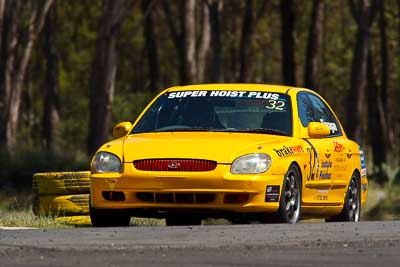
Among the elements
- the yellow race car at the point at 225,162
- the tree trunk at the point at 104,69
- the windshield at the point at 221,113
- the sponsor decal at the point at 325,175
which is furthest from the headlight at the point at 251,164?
the tree trunk at the point at 104,69

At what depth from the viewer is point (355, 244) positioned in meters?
9.95

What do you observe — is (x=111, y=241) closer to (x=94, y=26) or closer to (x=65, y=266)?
(x=65, y=266)

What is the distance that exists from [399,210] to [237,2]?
2853cm

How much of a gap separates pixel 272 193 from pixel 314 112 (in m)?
2.09

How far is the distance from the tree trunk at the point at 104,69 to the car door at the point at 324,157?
49.3 feet

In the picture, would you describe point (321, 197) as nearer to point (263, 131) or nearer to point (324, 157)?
point (324, 157)

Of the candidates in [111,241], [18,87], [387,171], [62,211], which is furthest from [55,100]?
[111,241]

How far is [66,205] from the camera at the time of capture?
1462cm

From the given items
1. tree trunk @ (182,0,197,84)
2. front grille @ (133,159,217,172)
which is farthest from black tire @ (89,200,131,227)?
tree trunk @ (182,0,197,84)

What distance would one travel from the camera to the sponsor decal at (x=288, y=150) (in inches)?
470

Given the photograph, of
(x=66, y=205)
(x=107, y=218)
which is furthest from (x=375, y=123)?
(x=107, y=218)

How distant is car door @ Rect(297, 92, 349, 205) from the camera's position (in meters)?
13.0

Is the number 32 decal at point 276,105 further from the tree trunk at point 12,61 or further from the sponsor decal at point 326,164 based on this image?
the tree trunk at point 12,61

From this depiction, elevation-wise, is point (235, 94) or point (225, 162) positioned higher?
point (235, 94)
